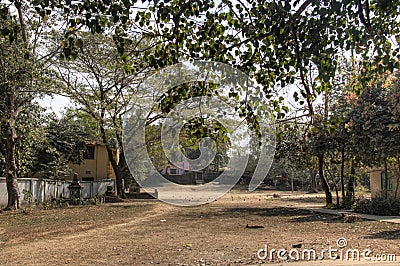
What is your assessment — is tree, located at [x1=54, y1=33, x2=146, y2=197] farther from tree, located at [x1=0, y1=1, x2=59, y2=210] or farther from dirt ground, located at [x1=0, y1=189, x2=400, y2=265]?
dirt ground, located at [x1=0, y1=189, x2=400, y2=265]

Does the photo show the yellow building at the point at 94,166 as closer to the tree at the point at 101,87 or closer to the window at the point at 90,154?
the window at the point at 90,154

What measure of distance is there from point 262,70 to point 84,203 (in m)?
20.5

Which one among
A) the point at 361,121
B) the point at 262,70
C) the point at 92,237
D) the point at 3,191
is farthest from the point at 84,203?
the point at 262,70

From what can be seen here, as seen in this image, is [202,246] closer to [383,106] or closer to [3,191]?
[383,106]

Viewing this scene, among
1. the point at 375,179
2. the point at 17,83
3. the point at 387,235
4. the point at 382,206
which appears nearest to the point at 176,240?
the point at 387,235

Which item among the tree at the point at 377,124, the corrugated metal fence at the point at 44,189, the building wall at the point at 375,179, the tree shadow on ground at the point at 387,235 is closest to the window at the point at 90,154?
the corrugated metal fence at the point at 44,189

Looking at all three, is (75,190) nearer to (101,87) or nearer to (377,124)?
(101,87)

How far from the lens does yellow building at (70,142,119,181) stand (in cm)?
3584

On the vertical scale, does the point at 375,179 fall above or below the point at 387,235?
above

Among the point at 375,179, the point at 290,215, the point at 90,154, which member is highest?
the point at 90,154

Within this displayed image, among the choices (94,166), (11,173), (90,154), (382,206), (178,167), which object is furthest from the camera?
(94,166)

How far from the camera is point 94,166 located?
3647 cm

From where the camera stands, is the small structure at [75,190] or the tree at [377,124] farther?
the small structure at [75,190]

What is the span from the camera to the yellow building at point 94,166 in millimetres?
35844
